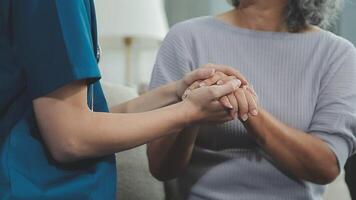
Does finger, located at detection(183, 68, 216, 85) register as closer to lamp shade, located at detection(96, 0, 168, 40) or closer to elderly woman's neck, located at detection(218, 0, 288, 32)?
elderly woman's neck, located at detection(218, 0, 288, 32)

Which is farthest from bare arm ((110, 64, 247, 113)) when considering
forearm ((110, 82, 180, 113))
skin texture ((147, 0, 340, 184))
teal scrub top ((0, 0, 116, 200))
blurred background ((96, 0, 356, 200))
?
blurred background ((96, 0, 356, 200))

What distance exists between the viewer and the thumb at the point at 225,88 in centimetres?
103

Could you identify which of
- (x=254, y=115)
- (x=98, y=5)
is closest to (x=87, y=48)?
(x=254, y=115)

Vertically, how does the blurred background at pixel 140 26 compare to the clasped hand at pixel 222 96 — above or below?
below

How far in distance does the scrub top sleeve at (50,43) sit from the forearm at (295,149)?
0.54 m

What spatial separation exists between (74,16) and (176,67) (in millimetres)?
602

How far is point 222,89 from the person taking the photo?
1.06 metres

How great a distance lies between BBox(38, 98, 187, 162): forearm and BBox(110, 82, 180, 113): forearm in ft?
0.96

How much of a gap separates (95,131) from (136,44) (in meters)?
1.84

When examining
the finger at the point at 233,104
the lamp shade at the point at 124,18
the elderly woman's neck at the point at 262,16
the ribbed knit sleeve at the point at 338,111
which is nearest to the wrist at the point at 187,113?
the finger at the point at 233,104

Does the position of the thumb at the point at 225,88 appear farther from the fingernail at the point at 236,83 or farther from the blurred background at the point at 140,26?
the blurred background at the point at 140,26

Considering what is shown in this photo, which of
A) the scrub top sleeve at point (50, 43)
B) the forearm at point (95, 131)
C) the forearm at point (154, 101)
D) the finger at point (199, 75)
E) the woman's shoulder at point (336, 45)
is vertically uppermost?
the scrub top sleeve at point (50, 43)

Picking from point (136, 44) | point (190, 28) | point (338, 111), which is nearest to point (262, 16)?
point (190, 28)

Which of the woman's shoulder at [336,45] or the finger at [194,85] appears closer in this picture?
the finger at [194,85]
